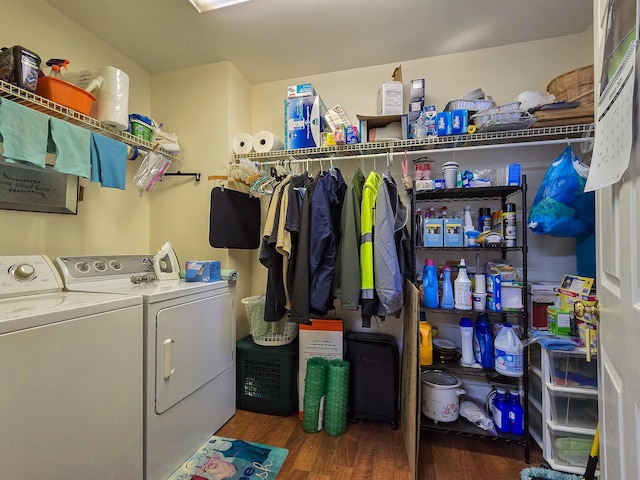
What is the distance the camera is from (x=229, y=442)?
1737 millimetres

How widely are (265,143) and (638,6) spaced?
199cm

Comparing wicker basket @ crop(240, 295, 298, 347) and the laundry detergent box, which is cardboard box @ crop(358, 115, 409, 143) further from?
wicker basket @ crop(240, 295, 298, 347)

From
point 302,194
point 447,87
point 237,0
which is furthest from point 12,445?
point 447,87

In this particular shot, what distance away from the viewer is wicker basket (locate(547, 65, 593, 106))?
164cm

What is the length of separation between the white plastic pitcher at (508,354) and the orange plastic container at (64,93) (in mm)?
2648

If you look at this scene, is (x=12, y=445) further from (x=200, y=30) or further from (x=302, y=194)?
(x=200, y=30)

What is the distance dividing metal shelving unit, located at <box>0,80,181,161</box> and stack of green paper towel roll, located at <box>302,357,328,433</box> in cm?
186

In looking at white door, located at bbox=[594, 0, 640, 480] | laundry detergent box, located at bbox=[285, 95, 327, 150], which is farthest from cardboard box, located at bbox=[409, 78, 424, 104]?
white door, located at bbox=[594, 0, 640, 480]

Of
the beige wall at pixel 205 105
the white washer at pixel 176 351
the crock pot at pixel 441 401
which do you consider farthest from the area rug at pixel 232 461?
the crock pot at pixel 441 401

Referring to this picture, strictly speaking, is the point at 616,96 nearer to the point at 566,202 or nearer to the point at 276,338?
the point at 566,202

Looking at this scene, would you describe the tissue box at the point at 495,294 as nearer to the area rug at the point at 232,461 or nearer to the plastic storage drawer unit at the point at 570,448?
the plastic storage drawer unit at the point at 570,448

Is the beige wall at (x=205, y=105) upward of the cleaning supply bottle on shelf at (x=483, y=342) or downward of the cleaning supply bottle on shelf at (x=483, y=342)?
upward

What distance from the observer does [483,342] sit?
5.88 feet

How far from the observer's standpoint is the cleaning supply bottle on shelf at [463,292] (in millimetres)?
1735
